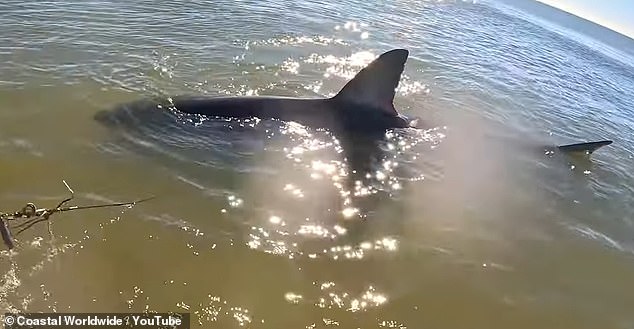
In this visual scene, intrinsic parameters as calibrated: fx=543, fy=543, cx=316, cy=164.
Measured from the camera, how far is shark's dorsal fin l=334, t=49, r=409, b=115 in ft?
27.9

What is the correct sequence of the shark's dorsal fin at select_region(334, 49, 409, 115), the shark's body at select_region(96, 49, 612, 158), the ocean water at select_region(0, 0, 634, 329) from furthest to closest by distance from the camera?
the shark's body at select_region(96, 49, 612, 158)
the shark's dorsal fin at select_region(334, 49, 409, 115)
the ocean water at select_region(0, 0, 634, 329)

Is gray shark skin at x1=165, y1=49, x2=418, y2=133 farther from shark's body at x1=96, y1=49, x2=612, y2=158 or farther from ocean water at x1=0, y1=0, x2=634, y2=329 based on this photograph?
ocean water at x1=0, y1=0, x2=634, y2=329

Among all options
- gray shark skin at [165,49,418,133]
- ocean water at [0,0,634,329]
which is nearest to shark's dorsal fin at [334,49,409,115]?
gray shark skin at [165,49,418,133]

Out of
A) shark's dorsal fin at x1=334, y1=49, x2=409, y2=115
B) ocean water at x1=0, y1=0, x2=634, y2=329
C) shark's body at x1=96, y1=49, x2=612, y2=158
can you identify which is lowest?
ocean water at x1=0, y1=0, x2=634, y2=329

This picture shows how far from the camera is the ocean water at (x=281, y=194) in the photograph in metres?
5.41

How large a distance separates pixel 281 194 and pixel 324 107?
7.61ft

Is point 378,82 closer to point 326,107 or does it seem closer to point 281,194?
point 326,107

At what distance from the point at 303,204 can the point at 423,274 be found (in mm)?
1772

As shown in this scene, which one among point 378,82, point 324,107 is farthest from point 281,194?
point 378,82

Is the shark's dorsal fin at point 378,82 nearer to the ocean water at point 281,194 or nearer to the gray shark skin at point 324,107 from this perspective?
the gray shark skin at point 324,107

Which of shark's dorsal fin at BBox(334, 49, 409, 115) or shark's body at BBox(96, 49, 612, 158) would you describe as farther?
shark's body at BBox(96, 49, 612, 158)

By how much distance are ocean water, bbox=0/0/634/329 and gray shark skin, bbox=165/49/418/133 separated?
8.6 inches

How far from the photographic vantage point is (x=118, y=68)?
1022cm

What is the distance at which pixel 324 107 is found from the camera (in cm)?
898
